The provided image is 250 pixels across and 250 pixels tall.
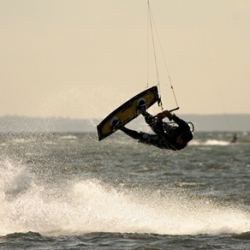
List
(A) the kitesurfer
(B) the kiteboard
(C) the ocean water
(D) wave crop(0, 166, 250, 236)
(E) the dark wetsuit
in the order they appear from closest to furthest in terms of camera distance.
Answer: (C) the ocean water, (A) the kitesurfer, (E) the dark wetsuit, (D) wave crop(0, 166, 250, 236), (B) the kiteboard

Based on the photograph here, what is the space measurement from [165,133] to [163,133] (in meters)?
0.05

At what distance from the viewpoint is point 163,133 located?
1177cm

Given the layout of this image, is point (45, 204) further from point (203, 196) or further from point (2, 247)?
point (203, 196)

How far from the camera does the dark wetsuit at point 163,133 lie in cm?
1152

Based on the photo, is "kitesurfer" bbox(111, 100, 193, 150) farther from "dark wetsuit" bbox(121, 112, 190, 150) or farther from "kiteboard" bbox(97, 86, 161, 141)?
"kiteboard" bbox(97, 86, 161, 141)

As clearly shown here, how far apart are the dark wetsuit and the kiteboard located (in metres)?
0.43

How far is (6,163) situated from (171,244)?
7.17 m

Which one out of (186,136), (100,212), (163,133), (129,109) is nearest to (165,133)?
(163,133)

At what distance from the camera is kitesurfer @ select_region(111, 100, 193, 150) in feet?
37.4

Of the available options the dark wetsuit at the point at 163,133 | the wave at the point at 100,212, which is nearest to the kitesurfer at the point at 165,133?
the dark wetsuit at the point at 163,133

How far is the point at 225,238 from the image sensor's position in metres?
11.1

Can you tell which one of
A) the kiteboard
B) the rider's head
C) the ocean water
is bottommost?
the ocean water

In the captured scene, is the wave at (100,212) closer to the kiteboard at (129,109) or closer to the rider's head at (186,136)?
the rider's head at (186,136)

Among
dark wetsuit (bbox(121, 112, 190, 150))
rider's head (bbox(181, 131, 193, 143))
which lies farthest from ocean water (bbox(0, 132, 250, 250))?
rider's head (bbox(181, 131, 193, 143))
